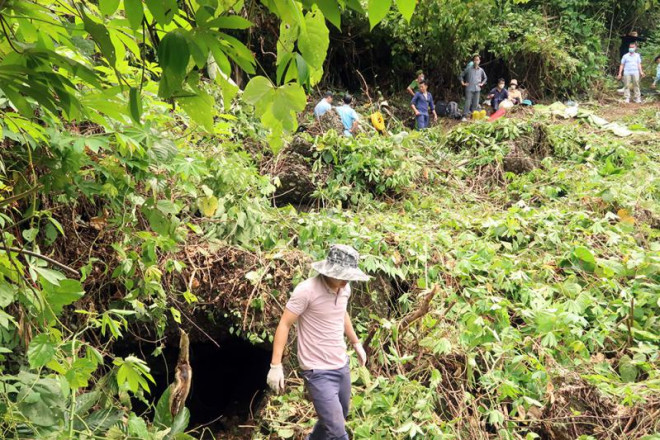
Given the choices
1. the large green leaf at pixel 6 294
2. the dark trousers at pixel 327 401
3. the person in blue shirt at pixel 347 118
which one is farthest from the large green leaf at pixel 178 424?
the person in blue shirt at pixel 347 118

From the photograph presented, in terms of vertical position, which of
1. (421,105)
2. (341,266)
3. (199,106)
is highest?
(199,106)

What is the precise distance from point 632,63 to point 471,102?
4.20m

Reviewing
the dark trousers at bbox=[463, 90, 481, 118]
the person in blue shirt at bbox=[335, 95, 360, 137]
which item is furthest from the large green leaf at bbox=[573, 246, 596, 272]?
the dark trousers at bbox=[463, 90, 481, 118]

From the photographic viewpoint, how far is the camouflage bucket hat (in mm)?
3771

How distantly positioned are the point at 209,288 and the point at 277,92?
12.5 ft

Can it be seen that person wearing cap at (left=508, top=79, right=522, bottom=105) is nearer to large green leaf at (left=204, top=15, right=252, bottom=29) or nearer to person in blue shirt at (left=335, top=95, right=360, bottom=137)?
person in blue shirt at (left=335, top=95, right=360, bottom=137)

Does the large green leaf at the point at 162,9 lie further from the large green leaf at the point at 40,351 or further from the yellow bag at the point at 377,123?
the yellow bag at the point at 377,123

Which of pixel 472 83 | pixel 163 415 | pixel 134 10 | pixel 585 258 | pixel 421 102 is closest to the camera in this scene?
pixel 134 10

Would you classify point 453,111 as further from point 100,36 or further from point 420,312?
point 100,36

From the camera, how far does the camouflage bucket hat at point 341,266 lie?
12.4 feet

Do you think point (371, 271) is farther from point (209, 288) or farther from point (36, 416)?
point (36, 416)

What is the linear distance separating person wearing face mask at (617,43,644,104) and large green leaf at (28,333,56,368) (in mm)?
14839

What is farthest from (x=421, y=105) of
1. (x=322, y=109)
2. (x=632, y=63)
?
(x=632, y=63)

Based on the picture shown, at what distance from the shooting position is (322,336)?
153 inches
